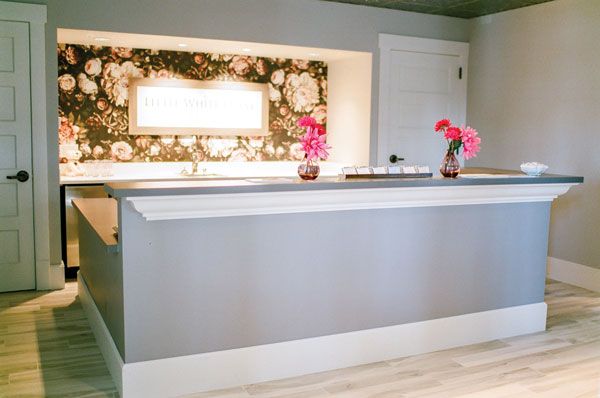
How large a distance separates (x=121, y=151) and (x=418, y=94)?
285 cm

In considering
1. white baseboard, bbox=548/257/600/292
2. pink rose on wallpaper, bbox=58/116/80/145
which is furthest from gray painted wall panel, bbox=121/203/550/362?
pink rose on wallpaper, bbox=58/116/80/145

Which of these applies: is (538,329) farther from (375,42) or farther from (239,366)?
(375,42)

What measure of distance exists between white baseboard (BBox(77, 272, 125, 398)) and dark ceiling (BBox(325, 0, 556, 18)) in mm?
3230

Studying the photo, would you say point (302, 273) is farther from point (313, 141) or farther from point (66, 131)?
point (66, 131)

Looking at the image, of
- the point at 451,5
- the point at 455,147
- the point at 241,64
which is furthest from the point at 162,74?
the point at 455,147

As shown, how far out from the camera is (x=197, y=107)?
5.64 meters

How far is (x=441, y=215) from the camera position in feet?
11.1

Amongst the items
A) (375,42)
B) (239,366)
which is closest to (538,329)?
(239,366)

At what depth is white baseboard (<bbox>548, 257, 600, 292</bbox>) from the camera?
4.84 m

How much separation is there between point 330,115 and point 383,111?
759 millimetres

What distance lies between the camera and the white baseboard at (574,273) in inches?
191

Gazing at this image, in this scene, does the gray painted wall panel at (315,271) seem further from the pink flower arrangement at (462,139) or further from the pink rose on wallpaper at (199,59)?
the pink rose on wallpaper at (199,59)

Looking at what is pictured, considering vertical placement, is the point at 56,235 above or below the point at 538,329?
above

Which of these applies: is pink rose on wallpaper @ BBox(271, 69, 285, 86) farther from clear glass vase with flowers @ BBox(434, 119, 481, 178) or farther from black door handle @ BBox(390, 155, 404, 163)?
clear glass vase with flowers @ BBox(434, 119, 481, 178)
